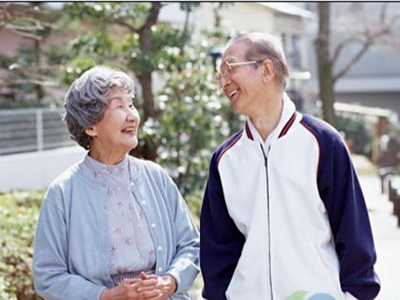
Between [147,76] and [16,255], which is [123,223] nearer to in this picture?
[16,255]

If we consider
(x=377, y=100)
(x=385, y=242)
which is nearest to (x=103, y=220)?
(x=385, y=242)

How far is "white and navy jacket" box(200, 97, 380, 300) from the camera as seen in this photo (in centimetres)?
336

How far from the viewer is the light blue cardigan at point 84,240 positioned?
11.7 ft

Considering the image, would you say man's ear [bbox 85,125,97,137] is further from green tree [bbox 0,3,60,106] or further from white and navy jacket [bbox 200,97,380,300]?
green tree [bbox 0,3,60,106]

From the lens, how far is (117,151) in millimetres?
3672

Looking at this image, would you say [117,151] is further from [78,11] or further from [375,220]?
[375,220]

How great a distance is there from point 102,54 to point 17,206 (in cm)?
270

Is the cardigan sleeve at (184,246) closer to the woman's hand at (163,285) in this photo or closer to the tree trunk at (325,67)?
the woman's hand at (163,285)

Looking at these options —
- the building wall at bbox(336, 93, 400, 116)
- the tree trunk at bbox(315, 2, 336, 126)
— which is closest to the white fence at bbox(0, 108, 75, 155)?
the tree trunk at bbox(315, 2, 336, 126)

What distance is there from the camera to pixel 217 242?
11.6 feet

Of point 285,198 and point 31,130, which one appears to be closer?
point 285,198

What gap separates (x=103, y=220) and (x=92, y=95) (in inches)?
19.0

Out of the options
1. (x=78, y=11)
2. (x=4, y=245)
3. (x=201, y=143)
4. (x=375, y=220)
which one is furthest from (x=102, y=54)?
(x=375, y=220)

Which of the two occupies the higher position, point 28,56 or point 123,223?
point 28,56
